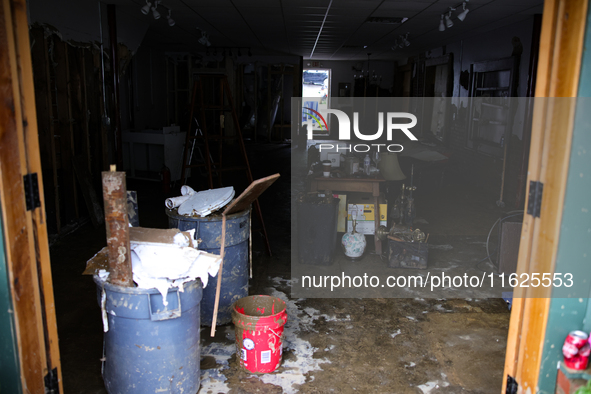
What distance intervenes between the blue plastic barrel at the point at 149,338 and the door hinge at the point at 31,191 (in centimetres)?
58

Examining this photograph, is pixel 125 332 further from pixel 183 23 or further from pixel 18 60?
pixel 183 23

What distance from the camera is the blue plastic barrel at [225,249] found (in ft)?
10.7

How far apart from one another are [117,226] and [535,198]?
1.94m

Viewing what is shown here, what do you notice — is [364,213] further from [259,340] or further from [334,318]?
[259,340]

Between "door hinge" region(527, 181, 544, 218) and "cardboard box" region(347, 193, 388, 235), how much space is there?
3084mm

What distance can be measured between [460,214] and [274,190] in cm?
313

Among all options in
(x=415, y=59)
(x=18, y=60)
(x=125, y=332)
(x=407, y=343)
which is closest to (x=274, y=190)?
(x=407, y=343)

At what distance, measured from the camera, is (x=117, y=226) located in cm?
→ 227

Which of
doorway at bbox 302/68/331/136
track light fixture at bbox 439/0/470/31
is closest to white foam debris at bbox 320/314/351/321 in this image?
track light fixture at bbox 439/0/470/31

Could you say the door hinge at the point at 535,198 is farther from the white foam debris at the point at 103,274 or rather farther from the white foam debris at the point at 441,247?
the white foam debris at the point at 441,247

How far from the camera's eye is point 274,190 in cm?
810

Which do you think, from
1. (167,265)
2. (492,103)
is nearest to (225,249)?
(167,265)

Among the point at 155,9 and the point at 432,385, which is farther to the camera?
the point at 155,9

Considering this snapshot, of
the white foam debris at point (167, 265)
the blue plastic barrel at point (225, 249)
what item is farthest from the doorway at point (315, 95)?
the white foam debris at point (167, 265)
